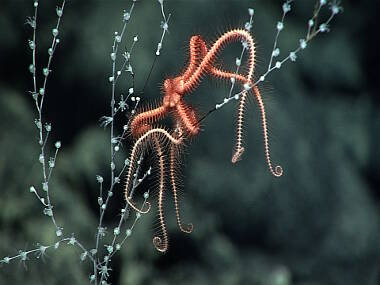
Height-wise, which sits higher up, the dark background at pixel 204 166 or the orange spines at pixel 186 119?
the dark background at pixel 204 166

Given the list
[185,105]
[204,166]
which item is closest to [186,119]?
[185,105]

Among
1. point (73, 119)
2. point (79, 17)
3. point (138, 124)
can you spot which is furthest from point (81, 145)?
point (138, 124)

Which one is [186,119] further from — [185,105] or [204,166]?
[204,166]

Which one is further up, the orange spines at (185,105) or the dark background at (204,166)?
the dark background at (204,166)

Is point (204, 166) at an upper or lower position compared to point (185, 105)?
upper

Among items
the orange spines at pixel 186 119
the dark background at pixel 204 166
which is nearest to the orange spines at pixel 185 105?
the orange spines at pixel 186 119

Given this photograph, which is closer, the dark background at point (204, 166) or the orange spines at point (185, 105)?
the orange spines at point (185, 105)

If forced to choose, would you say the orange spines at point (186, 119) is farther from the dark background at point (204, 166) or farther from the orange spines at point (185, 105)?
the dark background at point (204, 166)

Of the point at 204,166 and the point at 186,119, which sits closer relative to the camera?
the point at 186,119

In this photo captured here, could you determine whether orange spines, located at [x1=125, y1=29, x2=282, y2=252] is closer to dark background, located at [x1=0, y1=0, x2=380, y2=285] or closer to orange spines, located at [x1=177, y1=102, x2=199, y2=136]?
orange spines, located at [x1=177, y1=102, x2=199, y2=136]
